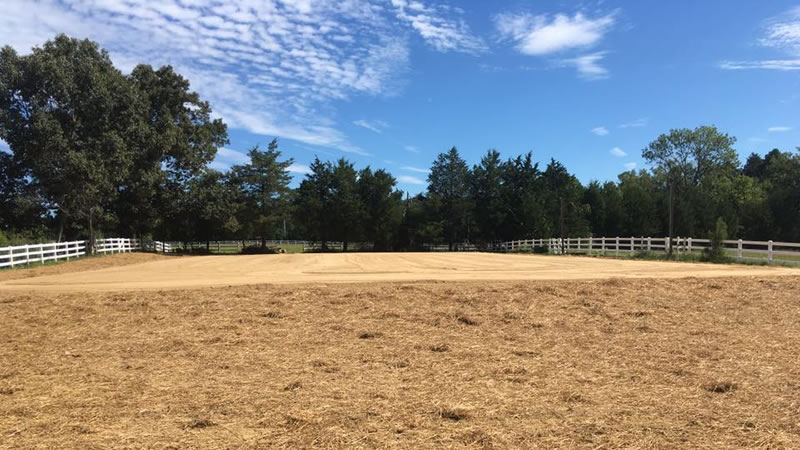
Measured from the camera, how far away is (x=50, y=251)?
27109 millimetres

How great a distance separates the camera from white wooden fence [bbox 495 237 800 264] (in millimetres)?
24828

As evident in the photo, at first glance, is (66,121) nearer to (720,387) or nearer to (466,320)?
(466,320)

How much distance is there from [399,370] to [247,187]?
6040cm

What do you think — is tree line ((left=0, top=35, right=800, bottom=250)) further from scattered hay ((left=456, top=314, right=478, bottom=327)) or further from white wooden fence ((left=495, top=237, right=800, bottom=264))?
scattered hay ((left=456, top=314, right=478, bottom=327))

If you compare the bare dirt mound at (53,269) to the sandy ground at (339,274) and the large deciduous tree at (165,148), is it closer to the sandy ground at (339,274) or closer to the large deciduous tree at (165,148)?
the sandy ground at (339,274)

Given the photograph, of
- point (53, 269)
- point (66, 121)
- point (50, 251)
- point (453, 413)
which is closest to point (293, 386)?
point (453, 413)

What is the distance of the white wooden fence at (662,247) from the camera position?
24828mm

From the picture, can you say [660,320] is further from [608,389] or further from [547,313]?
[608,389]

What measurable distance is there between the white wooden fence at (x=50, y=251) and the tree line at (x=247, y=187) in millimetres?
2240

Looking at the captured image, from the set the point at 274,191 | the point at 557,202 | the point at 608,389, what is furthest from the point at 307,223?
the point at 608,389

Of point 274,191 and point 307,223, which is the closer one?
point 274,191

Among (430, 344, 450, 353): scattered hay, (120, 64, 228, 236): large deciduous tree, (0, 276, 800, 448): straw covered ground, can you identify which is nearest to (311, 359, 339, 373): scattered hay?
(0, 276, 800, 448): straw covered ground

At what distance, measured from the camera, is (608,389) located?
5395 mm

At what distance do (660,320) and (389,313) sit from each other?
179 inches
